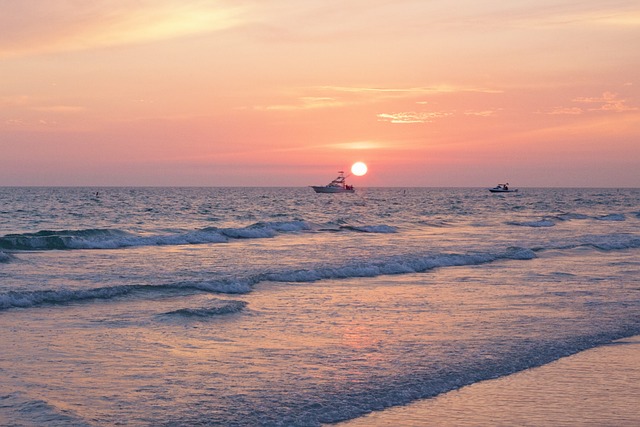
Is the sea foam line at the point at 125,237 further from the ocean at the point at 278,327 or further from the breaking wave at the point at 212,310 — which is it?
the breaking wave at the point at 212,310

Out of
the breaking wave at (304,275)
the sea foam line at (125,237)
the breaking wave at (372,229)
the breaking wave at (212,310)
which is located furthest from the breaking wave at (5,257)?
the breaking wave at (372,229)

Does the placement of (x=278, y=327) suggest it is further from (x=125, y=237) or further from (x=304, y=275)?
(x=125, y=237)

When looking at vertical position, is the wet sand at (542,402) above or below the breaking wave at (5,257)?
below

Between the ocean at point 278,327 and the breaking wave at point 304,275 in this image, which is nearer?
the ocean at point 278,327

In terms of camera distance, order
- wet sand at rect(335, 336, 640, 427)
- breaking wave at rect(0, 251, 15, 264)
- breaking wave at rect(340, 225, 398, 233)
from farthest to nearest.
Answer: breaking wave at rect(340, 225, 398, 233), breaking wave at rect(0, 251, 15, 264), wet sand at rect(335, 336, 640, 427)

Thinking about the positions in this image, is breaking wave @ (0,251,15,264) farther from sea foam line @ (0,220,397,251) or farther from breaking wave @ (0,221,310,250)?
breaking wave @ (0,221,310,250)

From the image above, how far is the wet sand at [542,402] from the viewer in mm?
10039

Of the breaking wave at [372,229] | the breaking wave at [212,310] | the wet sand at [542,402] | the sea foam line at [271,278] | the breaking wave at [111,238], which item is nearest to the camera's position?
the wet sand at [542,402]

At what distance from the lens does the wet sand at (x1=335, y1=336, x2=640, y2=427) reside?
1004 centimetres

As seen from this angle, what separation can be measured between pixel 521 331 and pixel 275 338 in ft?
18.4

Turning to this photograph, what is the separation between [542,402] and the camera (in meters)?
10.9

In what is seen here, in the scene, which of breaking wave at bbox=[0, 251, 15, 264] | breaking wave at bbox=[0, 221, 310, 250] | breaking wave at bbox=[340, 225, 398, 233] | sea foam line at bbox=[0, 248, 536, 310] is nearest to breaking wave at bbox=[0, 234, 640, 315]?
sea foam line at bbox=[0, 248, 536, 310]

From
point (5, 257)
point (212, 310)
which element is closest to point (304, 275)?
point (212, 310)

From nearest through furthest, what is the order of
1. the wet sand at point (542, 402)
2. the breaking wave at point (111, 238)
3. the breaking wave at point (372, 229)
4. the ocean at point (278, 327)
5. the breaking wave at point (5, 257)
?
the wet sand at point (542, 402), the ocean at point (278, 327), the breaking wave at point (5, 257), the breaking wave at point (111, 238), the breaking wave at point (372, 229)
